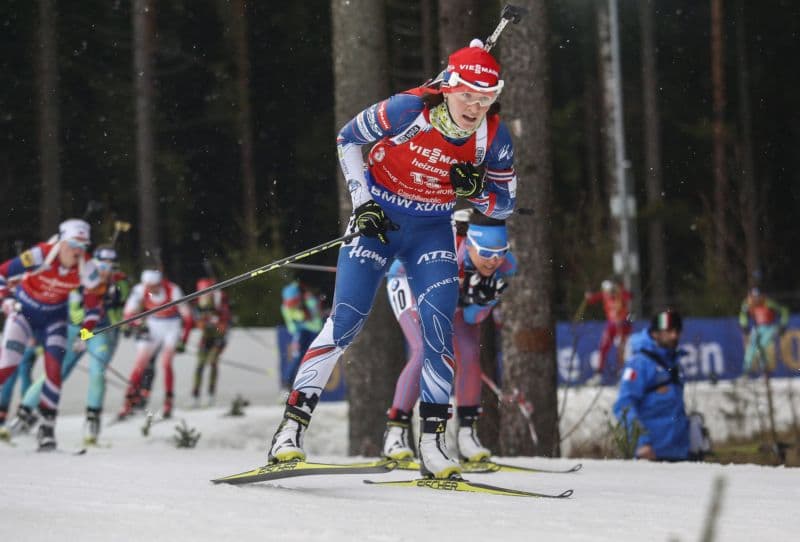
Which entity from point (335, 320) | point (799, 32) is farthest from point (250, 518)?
point (799, 32)

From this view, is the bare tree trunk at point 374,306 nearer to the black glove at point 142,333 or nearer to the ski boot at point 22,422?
the ski boot at point 22,422

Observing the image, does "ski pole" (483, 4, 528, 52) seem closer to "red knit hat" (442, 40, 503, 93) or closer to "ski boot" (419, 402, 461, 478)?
"red knit hat" (442, 40, 503, 93)

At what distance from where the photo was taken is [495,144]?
6.59 metres

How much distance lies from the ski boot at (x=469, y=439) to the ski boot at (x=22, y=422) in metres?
4.93

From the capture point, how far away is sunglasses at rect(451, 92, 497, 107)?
6254 mm

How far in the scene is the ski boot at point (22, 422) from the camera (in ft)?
37.4

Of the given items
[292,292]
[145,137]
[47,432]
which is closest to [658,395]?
[47,432]

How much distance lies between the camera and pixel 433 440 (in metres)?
6.52

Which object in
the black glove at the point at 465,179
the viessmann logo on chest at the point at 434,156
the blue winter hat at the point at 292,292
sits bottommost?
the black glove at the point at 465,179

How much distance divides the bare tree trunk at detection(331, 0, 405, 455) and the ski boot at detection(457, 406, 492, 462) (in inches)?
101

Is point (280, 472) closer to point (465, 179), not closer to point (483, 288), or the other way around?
point (465, 179)

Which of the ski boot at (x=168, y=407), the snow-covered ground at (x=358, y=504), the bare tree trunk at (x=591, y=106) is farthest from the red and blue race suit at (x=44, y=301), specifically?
the bare tree trunk at (x=591, y=106)

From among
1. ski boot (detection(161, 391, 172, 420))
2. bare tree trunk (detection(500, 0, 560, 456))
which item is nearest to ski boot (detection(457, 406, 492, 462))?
bare tree trunk (detection(500, 0, 560, 456))

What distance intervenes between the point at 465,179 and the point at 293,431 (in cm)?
154
